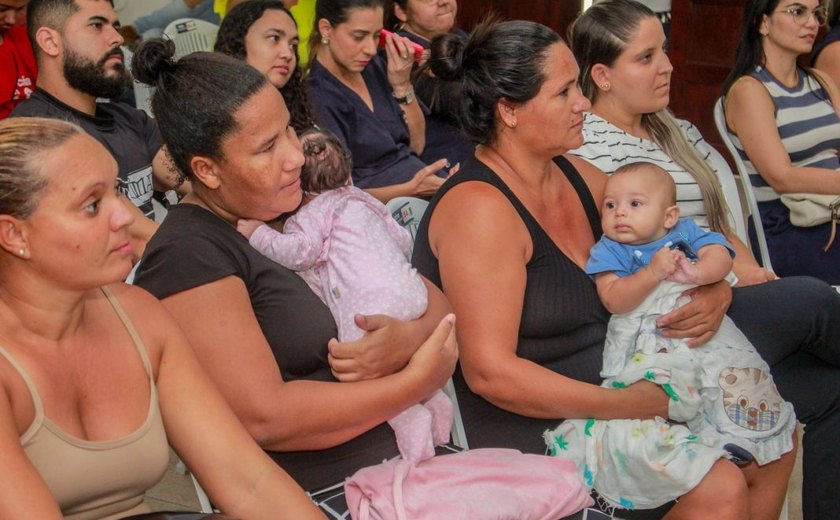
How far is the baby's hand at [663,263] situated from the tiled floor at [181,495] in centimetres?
107

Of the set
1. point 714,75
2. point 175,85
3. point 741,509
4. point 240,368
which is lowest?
point 714,75

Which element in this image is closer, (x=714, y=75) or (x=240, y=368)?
(x=240, y=368)

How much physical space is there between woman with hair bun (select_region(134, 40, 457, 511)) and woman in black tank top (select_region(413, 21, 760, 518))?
0.14m

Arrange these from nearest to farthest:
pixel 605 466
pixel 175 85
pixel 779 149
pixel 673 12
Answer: pixel 175 85, pixel 605 466, pixel 779 149, pixel 673 12

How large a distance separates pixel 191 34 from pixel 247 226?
9.38 ft

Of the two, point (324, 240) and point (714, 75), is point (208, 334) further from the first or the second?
point (714, 75)

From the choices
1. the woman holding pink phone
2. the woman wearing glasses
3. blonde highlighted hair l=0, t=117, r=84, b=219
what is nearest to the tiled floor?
the woman wearing glasses

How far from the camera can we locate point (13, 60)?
11.1 feet

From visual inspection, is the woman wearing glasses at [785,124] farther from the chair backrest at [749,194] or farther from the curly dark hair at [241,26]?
the curly dark hair at [241,26]

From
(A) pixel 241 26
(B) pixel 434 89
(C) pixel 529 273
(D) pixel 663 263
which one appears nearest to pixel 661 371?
(D) pixel 663 263

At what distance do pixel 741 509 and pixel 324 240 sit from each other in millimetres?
921

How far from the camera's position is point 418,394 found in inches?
69.6

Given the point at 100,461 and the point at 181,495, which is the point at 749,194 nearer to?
the point at 181,495

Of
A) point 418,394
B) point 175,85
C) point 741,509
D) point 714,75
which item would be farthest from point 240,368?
point 714,75
